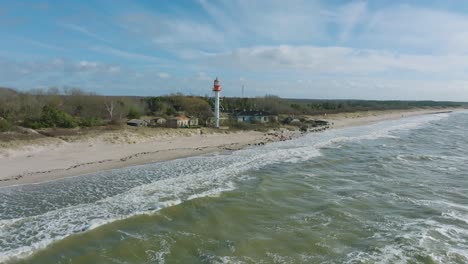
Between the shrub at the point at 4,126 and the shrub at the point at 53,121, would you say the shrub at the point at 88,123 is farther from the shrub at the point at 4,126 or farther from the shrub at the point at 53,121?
the shrub at the point at 4,126

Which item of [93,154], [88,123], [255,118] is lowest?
[93,154]

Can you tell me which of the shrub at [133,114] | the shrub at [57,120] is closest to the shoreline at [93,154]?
the shrub at [57,120]

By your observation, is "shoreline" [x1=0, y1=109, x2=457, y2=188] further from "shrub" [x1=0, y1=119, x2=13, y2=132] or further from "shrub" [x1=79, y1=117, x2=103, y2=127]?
"shrub" [x1=79, y1=117, x2=103, y2=127]

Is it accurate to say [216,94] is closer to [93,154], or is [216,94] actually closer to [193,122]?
[193,122]

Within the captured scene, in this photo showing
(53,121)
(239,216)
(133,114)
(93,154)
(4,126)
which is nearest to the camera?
(239,216)

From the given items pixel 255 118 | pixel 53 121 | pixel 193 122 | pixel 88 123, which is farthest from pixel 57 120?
pixel 255 118

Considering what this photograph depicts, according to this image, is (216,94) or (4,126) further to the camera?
(216,94)
